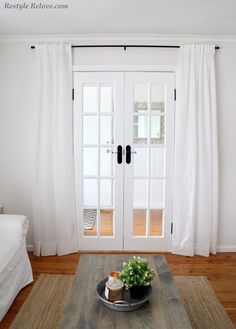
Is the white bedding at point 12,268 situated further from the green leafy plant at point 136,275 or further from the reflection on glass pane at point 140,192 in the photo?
the reflection on glass pane at point 140,192

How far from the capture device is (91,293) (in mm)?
1638

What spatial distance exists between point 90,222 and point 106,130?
117 centimetres

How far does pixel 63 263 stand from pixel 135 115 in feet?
5.92

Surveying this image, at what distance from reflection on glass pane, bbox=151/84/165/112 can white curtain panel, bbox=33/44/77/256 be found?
0.93 metres

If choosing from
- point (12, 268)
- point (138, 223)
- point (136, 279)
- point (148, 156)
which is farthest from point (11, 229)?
point (148, 156)

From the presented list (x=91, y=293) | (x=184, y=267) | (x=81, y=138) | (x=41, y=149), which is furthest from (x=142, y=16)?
(x=184, y=267)

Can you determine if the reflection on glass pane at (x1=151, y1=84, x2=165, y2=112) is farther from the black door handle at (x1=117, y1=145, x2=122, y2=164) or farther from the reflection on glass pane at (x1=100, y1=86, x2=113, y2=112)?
the black door handle at (x1=117, y1=145, x2=122, y2=164)

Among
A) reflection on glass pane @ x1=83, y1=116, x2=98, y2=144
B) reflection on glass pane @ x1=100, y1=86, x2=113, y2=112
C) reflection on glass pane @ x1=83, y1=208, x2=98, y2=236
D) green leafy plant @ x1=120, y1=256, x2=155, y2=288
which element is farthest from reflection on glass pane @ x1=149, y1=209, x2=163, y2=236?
green leafy plant @ x1=120, y1=256, x2=155, y2=288

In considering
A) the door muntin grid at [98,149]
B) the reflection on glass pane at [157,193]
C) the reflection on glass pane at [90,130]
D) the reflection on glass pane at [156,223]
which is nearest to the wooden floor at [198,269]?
the reflection on glass pane at [156,223]

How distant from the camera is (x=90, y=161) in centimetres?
314

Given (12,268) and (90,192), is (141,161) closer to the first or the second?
(90,192)

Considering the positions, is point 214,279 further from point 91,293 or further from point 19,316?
point 19,316

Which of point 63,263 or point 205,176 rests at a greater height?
point 205,176

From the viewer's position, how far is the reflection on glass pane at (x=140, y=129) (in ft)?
10.1
